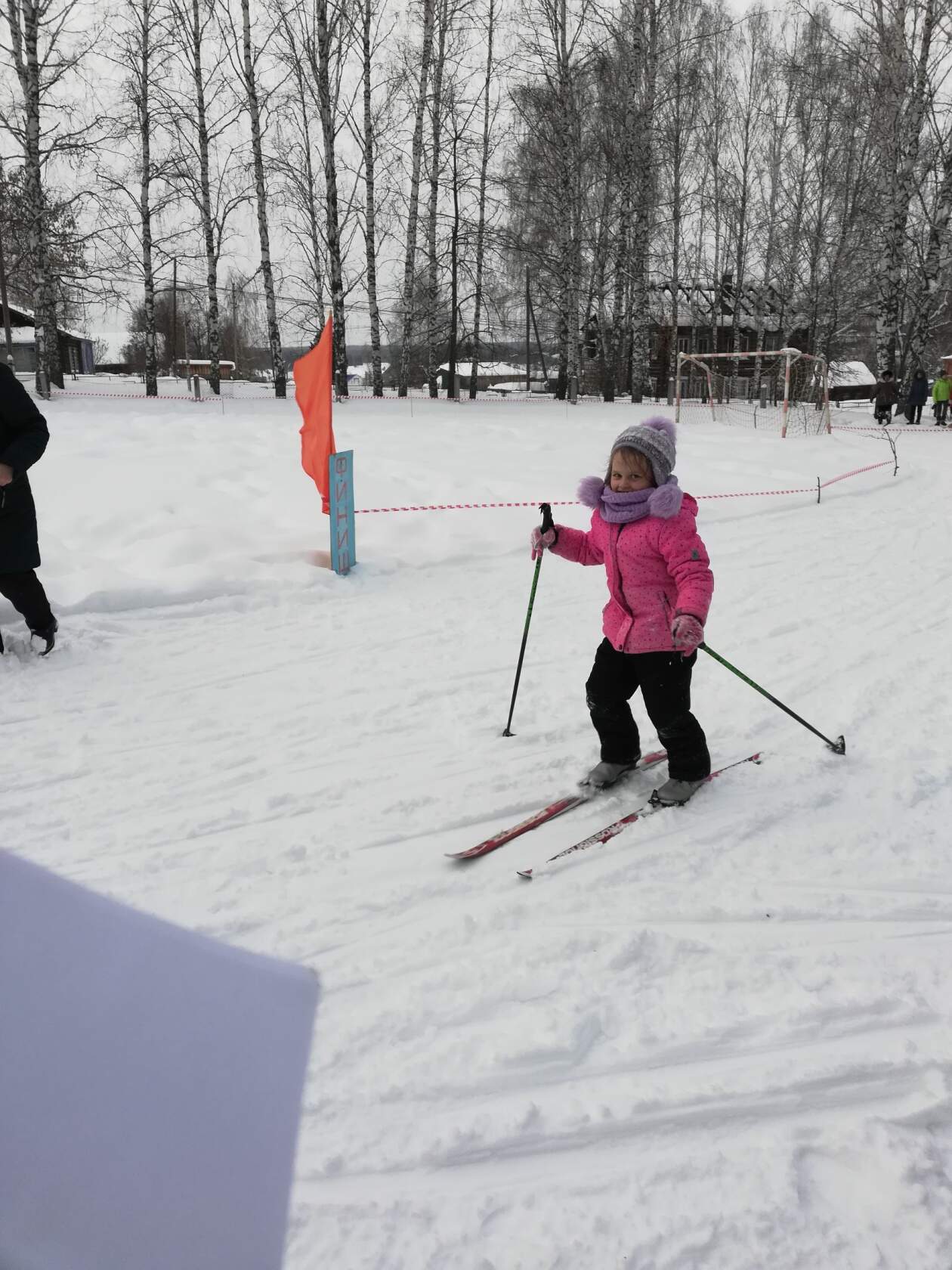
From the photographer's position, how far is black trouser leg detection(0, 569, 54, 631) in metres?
4.29

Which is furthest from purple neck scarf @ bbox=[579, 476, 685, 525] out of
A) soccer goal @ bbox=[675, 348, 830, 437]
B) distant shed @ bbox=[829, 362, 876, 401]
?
distant shed @ bbox=[829, 362, 876, 401]

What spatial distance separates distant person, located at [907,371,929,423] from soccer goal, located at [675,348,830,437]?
6.44 ft

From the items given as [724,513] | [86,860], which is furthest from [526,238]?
[86,860]

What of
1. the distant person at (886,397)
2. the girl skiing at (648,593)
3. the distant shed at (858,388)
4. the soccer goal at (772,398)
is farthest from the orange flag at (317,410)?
the distant shed at (858,388)

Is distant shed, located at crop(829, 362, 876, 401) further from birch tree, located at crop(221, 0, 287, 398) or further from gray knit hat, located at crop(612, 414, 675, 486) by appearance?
gray knit hat, located at crop(612, 414, 675, 486)

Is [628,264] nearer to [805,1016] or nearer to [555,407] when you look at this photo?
[555,407]

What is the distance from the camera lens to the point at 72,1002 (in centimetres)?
217

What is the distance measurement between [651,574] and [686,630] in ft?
1.20

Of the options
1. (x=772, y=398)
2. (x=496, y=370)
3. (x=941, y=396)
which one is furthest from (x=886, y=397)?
(x=496, y=370)

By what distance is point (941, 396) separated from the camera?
64.3ft

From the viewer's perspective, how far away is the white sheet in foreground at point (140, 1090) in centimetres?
161

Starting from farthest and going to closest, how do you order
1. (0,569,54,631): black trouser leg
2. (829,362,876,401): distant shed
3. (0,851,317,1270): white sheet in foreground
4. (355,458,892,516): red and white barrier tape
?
(829,362,876,401): distant shed, (355,458,892,516): red and white barrier tape, (0,569,54,631): black trouser leg, (0,851,317,1270): white sheet in foreground

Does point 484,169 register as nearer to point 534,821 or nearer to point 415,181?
point 415,181

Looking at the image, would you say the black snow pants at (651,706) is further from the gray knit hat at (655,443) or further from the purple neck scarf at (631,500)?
the gray knit hat at (655,443)
